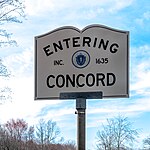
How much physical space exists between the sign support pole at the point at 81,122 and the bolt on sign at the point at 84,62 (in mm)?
98

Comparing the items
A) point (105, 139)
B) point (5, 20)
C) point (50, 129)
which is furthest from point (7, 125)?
point (5, 20)

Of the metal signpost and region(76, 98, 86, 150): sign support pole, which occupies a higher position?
the metal signpost

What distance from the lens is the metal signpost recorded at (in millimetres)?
3328

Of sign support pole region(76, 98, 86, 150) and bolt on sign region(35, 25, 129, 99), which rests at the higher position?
bolt on sign region(35, 25, 129, 99)

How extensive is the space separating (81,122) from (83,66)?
42 cm

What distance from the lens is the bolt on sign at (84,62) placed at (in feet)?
10.9

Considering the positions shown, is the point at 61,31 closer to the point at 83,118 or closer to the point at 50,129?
the point at 83,118

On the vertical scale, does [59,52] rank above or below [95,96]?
above

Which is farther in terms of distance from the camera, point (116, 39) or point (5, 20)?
point (5, 20)

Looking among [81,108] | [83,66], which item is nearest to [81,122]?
[81,108]

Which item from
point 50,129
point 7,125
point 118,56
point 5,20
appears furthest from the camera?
point 7,125

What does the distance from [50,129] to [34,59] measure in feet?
172

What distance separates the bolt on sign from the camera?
333 centimetres

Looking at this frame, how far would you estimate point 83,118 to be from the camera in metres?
3.34
